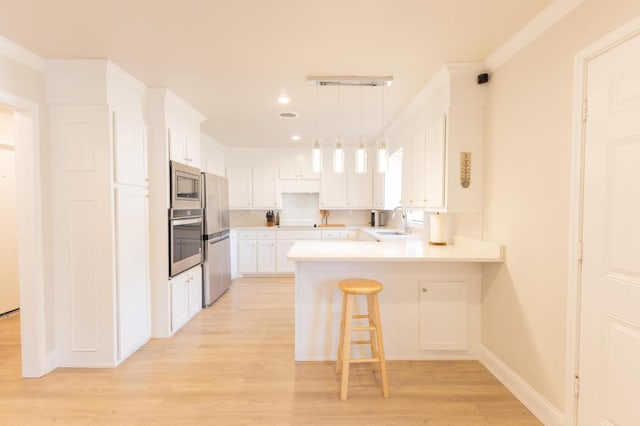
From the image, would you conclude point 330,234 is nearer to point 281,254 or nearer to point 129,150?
point 281,254

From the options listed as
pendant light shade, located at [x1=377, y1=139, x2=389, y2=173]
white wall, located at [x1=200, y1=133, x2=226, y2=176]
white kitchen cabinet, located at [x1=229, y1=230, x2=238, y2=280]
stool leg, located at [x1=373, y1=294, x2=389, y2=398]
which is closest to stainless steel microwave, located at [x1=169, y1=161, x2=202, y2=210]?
white wall, located at [x1=200, y1=133, x2=226, y2=176]

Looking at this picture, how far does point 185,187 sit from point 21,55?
1.61 meters

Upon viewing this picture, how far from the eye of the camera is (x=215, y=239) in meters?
4.27

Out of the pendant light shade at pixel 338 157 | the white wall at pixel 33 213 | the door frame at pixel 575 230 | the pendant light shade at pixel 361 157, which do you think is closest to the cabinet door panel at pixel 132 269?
the white wall at pixel 33 213

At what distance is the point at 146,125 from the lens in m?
3.01

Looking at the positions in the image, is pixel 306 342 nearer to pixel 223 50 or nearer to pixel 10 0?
pixel 223 50

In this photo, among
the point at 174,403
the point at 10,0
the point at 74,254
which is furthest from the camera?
the point at 74,254

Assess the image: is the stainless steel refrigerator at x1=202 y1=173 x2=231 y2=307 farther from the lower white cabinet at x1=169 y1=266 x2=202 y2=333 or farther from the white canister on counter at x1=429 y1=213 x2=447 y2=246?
the white canister on counter at x1=429 y1=213 x2=447 y2=246

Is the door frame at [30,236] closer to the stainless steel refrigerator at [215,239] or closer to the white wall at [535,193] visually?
the stainless steel refrigerator at [215,239]

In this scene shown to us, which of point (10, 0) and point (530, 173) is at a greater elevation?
point (10, 0)

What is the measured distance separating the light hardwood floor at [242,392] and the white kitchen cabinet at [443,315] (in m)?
0.18

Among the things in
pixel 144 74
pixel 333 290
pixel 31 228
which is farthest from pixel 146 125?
pixel 333 290

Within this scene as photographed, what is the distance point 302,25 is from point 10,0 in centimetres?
162

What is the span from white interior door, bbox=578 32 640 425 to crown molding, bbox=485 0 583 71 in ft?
1.31
